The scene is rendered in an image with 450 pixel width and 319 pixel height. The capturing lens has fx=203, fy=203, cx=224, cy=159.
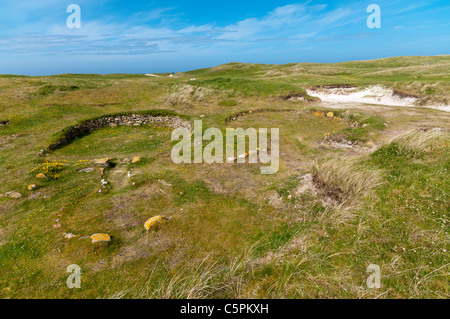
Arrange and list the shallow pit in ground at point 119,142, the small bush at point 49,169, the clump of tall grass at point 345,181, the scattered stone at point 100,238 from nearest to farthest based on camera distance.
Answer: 1. the scattered stone at point 100,238
2. the clump of tall grass at point 345,181
3. the small bush at point 49,169
4. the shallow pit in ground at point 119,142

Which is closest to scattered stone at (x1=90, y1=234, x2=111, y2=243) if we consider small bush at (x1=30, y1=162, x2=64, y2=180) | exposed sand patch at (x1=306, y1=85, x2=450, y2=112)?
small bush at (x1=30, y1=162, x2=64, y2=180)

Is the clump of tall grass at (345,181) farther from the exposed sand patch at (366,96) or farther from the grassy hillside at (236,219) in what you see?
the exposed sand patch at (366,96)

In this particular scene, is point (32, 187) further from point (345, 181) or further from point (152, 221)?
point (345, 181)

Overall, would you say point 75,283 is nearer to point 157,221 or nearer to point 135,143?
point 157,221
